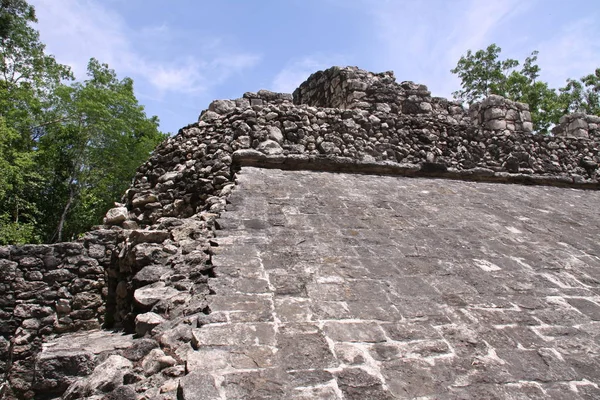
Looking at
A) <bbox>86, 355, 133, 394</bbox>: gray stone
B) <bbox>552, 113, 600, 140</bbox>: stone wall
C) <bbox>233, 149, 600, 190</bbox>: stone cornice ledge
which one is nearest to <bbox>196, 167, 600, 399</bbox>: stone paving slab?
<bbox>86, 355, 133, 394</bbox>: gray stone

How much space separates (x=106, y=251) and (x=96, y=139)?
1475 cm

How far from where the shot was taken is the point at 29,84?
18.0 metres

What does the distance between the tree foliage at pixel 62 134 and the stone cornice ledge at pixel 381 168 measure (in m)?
13.5

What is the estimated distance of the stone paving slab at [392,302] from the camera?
196cm

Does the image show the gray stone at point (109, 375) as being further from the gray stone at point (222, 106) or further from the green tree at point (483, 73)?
the green tree at point (483, 73)

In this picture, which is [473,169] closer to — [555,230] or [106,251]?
[555,230]

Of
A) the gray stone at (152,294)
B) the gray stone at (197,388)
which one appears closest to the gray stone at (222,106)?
the gray stone at (152,294)

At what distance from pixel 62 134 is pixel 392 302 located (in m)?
18.1

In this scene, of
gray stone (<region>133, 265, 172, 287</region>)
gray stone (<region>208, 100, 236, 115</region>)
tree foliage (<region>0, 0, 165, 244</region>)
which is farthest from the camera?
tree foliage (<region>0, 0, 165, 244</region>)

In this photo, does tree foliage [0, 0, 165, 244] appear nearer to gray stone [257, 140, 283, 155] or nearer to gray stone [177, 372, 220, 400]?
gray stone [257, 140, 283, 155]

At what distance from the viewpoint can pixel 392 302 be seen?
2586 mm

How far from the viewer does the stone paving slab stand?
1.96 m

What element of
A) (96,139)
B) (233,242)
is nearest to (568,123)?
(233,242)

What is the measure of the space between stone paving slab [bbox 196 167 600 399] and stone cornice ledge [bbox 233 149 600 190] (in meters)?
0.56
